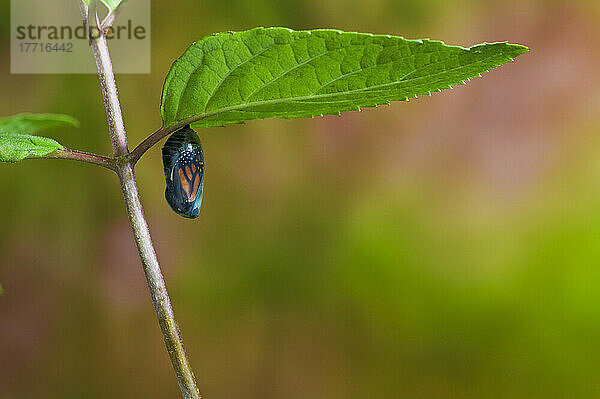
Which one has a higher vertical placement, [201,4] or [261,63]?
[201,4]

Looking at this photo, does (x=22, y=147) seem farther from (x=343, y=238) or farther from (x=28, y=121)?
(x=343, y=238)

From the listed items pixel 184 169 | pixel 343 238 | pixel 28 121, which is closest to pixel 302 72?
pixel 184 169

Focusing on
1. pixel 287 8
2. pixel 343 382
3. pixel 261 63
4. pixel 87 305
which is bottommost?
pixel 343 382

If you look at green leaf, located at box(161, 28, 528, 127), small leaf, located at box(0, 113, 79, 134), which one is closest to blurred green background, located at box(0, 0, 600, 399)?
small leaf, located at box(0, 113, 79, 134)

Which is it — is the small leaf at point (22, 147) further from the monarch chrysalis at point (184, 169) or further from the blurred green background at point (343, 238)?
the blurred green background at point (343, 238)

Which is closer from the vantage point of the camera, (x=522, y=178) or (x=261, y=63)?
(x=261, y=63)

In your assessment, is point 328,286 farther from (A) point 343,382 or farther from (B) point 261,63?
(B) point 261,63

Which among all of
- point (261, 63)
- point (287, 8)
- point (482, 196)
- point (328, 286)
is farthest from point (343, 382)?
point (261, 63)
